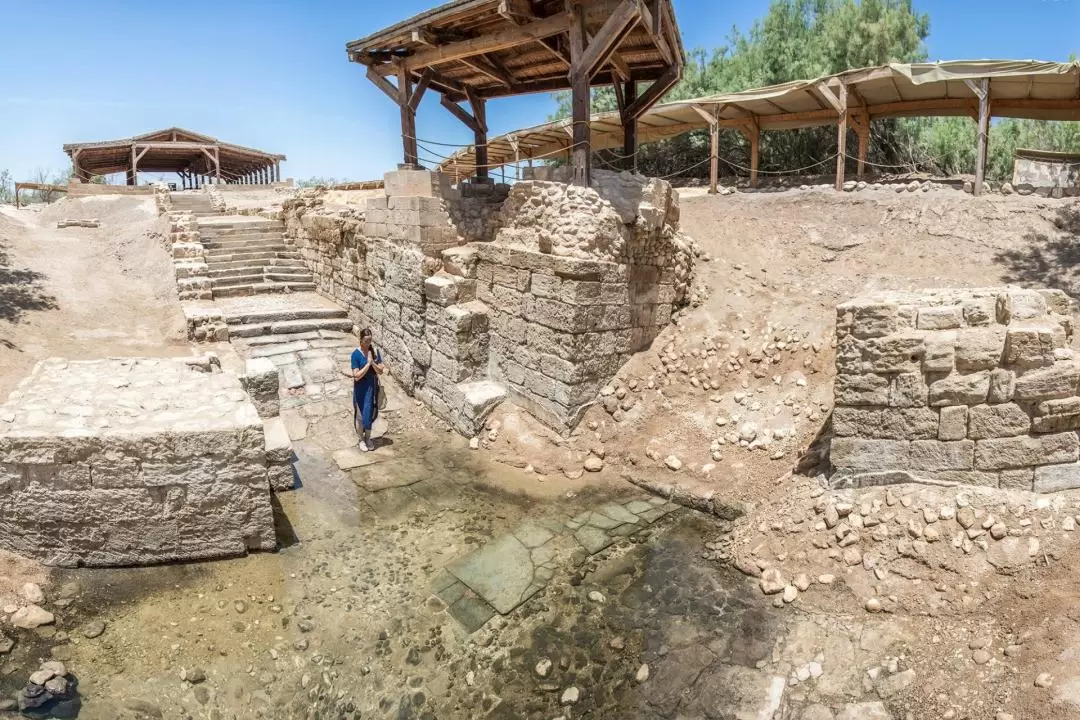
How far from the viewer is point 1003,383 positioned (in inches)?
178

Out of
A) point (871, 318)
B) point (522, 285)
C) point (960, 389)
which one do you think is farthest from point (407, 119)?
point (960, 389)

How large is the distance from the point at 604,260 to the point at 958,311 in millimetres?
3264

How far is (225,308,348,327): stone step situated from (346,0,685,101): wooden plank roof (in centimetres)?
383

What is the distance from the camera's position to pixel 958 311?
15.1 ft

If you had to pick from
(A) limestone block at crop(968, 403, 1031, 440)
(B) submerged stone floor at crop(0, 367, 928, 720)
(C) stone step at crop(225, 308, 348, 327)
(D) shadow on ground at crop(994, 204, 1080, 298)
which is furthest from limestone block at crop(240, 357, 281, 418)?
(D) shadow on ground at crop(994, 204, 1080, 298)

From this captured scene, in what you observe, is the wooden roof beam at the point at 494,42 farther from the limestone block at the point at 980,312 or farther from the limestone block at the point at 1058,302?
the limestone block at the point at 1058,302

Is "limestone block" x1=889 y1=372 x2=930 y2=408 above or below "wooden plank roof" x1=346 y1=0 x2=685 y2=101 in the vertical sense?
below

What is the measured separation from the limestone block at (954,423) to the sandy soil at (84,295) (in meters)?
8.62

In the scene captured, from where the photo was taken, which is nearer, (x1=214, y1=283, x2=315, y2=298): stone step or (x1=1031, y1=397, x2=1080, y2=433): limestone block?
(x1=1031, y1=397, x2=1080, y2=433): limestone block

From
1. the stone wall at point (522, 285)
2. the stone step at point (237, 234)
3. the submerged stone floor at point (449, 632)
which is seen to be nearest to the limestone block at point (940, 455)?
the submerged stone floor at point (449, 632)

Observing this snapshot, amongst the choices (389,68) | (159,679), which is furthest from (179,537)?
(389,68)

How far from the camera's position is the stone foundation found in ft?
13.5

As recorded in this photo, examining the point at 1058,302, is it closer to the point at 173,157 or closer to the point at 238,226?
the point at 238,226

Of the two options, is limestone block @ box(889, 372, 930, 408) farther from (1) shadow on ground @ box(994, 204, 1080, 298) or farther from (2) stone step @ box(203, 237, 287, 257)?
(2) stone step @ box(203, 237, 287, 257)
